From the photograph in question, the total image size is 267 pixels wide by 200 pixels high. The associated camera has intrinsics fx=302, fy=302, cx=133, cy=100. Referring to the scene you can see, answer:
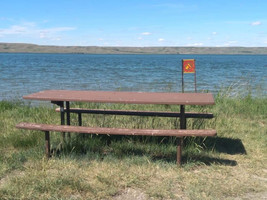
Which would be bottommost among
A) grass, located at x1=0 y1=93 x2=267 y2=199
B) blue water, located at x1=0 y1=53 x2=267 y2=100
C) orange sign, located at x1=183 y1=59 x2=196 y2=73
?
grass, located at x1=0 y1=93 x2=267 y2=199

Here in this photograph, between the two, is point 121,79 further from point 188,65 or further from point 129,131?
point 129,131

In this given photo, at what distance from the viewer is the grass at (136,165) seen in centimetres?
307

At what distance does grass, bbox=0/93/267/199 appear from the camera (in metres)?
3.07

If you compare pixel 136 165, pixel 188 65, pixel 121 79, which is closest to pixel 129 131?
pixel 136 165

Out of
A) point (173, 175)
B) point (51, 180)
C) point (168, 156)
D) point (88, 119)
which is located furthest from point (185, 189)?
point (88, 119)

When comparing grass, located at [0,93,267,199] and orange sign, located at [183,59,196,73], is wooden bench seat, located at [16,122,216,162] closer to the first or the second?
grass, located at [0,93,267,199]

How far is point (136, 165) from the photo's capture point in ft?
12.1

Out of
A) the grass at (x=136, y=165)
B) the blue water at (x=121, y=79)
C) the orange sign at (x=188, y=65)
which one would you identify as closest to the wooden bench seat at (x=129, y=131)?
the grass at (x=136, y=165)

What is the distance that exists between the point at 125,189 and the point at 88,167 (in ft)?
2.21

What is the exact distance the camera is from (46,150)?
387 cm

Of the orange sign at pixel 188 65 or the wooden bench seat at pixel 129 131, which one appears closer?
the wooden bench seat at pixel 129 131

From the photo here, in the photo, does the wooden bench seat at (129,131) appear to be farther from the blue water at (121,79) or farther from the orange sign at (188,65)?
the blue water at (121,79)

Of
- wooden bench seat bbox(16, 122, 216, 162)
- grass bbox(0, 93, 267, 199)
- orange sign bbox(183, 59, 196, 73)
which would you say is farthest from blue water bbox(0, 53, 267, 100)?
wooden bench seat bbox(16, 122, 216, 162)

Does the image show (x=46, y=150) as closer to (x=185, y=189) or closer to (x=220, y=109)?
(x=185, y=189)
